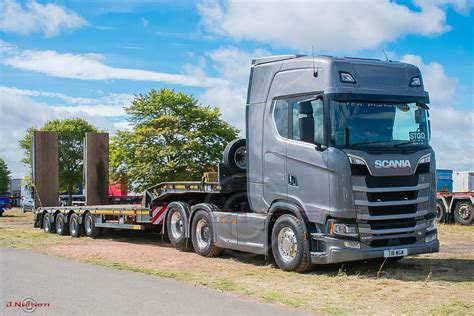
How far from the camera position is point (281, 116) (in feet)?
36.5

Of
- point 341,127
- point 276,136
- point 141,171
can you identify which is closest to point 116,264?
point 276,136

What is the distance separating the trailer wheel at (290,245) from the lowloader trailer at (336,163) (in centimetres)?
2

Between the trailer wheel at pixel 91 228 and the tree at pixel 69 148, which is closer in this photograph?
the trailer wheel at pixel 91 228

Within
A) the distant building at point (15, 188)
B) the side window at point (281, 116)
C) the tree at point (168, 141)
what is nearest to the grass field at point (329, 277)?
the side window at point (281, 116)

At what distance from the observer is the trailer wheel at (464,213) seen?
2255cm

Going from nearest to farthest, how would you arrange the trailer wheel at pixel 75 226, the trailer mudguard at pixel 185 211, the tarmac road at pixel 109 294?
the tarmac road at pixel 109 294 < the trailer mudguard at pixel 185 211 < the trailer wheel at pixel 75 226

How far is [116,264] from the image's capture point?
39.0 ft

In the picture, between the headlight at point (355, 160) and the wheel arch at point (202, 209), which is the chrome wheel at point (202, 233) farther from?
the headlight at point (355, 160)

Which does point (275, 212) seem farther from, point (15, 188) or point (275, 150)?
point (15, 188)

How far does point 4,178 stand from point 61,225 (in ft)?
215

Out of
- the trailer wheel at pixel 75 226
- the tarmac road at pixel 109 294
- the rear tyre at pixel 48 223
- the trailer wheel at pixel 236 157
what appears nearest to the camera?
the tarmac road at pixel 109 294

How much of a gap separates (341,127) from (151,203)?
699cm

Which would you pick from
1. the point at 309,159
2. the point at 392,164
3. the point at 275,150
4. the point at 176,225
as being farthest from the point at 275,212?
the point at 176,225

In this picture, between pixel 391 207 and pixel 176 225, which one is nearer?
pixel 391 207
